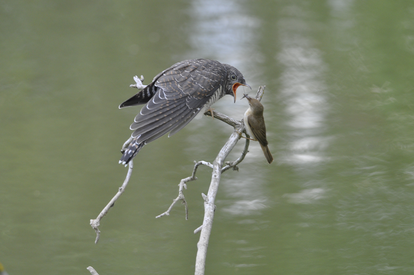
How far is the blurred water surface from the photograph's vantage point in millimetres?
5062

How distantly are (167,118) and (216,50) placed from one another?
4866mm

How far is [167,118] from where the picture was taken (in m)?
3.45

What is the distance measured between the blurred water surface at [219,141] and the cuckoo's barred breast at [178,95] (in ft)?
5.94

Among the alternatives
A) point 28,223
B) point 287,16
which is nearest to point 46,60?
point 28,223

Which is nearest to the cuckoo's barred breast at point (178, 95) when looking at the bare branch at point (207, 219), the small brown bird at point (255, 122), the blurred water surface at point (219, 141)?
the small brown bird at point (255, 122)

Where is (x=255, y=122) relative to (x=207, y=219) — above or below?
above

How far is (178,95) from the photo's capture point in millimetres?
3695

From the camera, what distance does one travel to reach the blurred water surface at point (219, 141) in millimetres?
5062

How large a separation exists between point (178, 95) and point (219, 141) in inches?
103

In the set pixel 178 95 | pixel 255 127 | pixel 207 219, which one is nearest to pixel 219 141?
pixel 178 95

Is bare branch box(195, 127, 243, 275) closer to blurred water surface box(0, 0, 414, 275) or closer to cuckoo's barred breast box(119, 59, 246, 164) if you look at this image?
cuckoo's barred breast box(119, 59, 246, 164)

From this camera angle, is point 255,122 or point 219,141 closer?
point 255,122

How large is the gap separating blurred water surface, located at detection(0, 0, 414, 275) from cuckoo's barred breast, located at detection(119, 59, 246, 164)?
1.81 meters

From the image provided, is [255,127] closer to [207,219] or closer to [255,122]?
[255,122]
